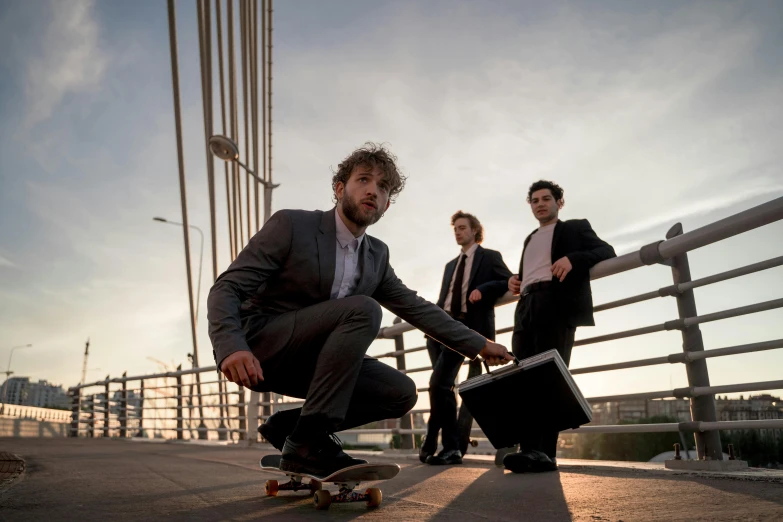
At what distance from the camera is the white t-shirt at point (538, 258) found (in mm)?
3771

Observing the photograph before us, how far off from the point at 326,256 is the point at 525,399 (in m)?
1.07

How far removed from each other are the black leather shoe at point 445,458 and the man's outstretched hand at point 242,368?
2353 millimetres

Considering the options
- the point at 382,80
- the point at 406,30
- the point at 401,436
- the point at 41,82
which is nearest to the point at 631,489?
the point at 401,436

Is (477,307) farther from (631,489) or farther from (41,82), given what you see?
(41,82)

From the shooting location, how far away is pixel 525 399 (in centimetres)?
280

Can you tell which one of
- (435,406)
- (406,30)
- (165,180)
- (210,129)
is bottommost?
(435,406)

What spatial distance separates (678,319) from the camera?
339cm

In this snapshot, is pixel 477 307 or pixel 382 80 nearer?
pixel 477 307

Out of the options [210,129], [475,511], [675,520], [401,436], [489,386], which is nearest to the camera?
[675,520]

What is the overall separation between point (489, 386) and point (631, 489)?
2.19ft

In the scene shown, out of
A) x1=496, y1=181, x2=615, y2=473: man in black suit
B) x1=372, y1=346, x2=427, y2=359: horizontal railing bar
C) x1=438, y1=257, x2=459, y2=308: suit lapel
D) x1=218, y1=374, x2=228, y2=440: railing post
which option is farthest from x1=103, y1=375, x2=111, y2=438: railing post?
x1=496, y1=181, x2=615, y2=473: man in black suit

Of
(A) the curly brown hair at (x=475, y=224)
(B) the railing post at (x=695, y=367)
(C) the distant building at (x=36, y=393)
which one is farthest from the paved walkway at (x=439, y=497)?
(C) the distant building at (x=36, y=393)

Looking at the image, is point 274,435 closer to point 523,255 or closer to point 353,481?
point 353,481

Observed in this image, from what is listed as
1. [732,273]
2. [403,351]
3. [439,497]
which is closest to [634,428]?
[732,273]
